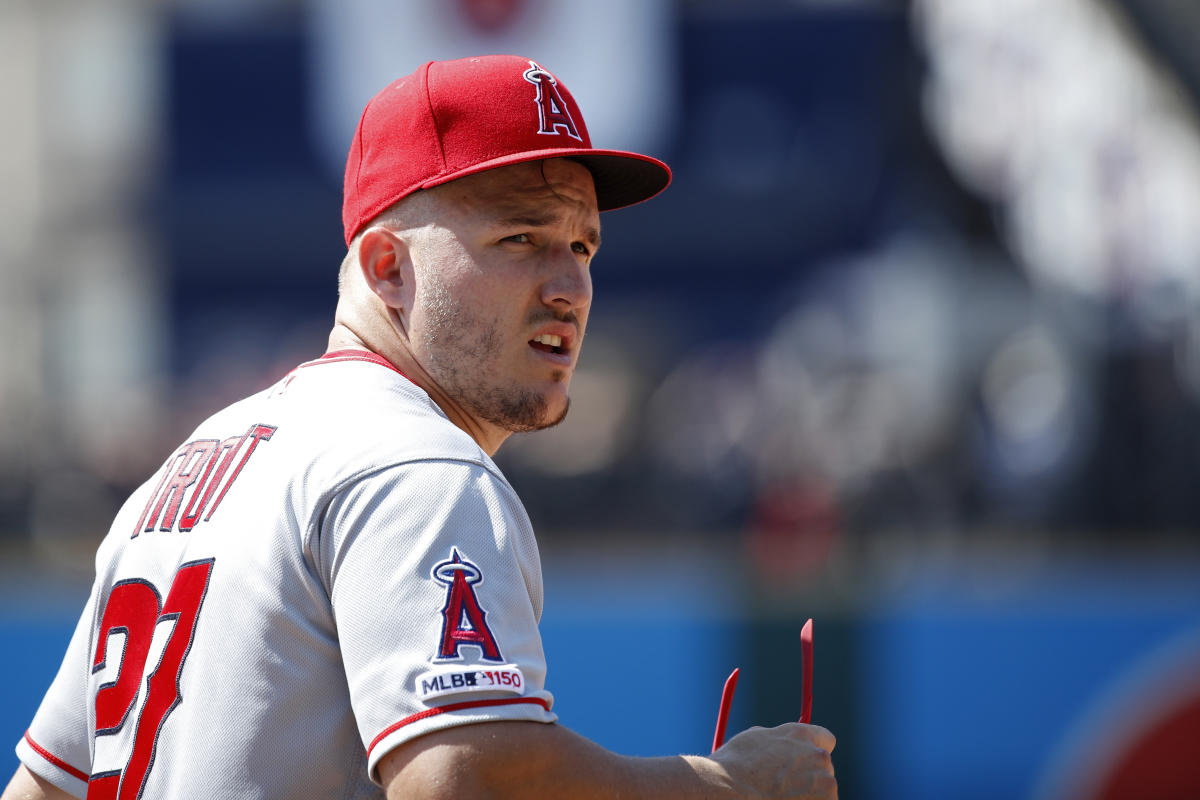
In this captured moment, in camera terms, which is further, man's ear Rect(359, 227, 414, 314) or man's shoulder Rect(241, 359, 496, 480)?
man's ear Rect(359, 227, 414, 314)

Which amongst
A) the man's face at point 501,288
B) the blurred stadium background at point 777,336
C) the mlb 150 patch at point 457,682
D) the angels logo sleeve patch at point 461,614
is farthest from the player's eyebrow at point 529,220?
the blurred stadium background at point 777,336

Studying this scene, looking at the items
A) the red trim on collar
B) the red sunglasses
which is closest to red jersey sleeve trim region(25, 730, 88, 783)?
the red trim on collar

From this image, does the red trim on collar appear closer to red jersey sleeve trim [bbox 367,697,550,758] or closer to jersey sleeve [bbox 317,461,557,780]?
jersey sleeve [bbox 317,461,557,780]

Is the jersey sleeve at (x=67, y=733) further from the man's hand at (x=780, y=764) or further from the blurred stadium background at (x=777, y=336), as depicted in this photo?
the blurred stadium background at (x=777, y=336)

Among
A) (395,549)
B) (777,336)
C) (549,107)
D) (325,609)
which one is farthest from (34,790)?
(777,336)

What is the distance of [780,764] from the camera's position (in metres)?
1.80

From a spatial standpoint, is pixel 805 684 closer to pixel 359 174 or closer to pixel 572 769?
pixel 572 769

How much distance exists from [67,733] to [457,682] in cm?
92

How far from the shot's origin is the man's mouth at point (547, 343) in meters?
2.19

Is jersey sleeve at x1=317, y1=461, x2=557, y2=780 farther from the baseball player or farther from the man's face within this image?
the man's face

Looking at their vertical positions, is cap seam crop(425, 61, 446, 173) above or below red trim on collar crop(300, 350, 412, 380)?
above

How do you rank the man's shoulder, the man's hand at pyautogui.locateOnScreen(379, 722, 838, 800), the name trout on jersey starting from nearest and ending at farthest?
the man's hand at pyautogui.locateOnScreen(379, 722, 838, 800) < the man's shoulder < the name trout on jersey

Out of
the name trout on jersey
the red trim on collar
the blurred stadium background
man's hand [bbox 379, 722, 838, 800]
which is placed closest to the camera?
man's hand [bbox 379, 722, 838, 800]

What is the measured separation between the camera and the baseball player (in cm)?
164
